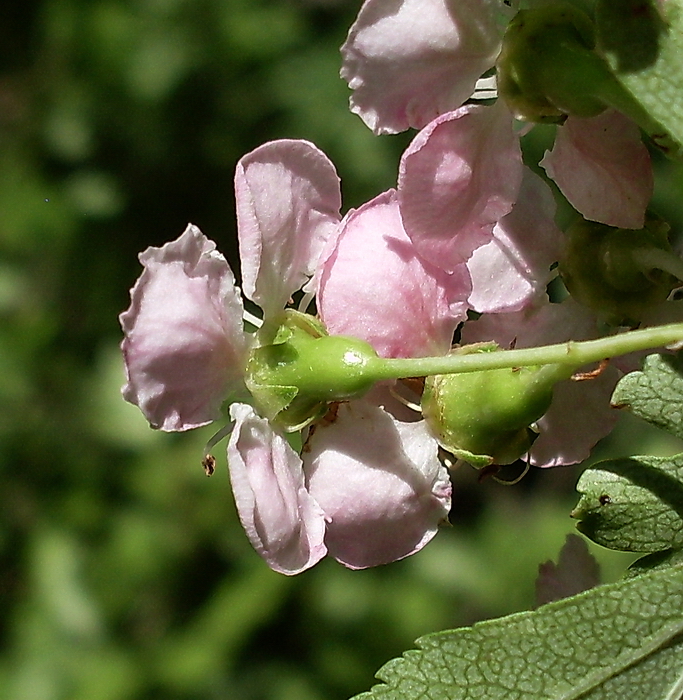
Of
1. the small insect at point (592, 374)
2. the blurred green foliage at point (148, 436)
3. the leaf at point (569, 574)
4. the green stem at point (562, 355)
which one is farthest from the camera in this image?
the blurred green foliage at point (148, 436)

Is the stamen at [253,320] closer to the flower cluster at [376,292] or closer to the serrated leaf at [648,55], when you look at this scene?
the flower cluster at [376,292]

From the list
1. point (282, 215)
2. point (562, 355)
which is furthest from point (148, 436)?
point (562, 355)

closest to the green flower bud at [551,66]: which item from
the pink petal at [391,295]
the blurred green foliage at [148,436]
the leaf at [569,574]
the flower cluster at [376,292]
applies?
the flower cluster at [376,292]

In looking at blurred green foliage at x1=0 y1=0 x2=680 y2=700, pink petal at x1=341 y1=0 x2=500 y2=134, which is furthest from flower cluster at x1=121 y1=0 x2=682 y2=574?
blurred green foliage at x1=0 y1=0 x2=680 y2=700

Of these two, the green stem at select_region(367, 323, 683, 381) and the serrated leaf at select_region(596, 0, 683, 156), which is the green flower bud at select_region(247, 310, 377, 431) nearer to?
the green stem at select_region(367, 323, 683, 381)

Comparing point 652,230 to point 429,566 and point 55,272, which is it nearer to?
point 429,566
